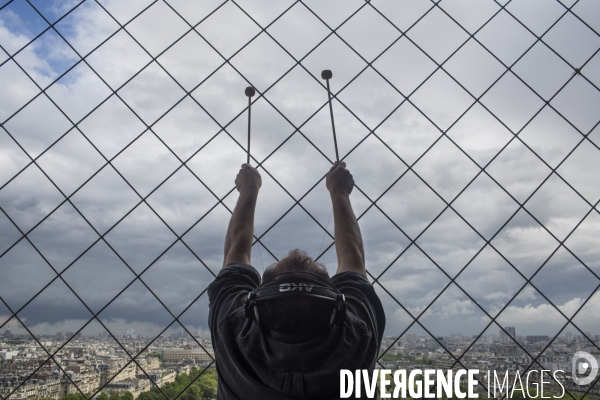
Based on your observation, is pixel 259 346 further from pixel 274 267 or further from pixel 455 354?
pixel 455 354

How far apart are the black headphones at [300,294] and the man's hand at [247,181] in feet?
3.70

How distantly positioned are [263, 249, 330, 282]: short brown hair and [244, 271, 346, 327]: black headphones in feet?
0.49

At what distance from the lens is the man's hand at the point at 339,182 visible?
7.80ft

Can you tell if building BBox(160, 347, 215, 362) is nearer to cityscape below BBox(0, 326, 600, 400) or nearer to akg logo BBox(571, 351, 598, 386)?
cityscape below BBox(0, 326, 600, 400)

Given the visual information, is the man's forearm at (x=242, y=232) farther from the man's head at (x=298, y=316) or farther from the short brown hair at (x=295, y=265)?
the man's head at (x=298, y=316)

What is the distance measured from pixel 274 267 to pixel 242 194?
2.97 ft

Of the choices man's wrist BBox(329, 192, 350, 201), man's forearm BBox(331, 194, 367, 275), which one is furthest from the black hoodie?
man's wrist BBox(329, 192, 350, 201)

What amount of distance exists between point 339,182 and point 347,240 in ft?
1.60

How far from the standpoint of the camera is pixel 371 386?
1465mm

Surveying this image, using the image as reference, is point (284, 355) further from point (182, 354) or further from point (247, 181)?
point (182, 354)

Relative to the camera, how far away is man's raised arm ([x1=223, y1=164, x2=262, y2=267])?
1.97 meters

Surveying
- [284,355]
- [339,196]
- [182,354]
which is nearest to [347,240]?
[339,196]

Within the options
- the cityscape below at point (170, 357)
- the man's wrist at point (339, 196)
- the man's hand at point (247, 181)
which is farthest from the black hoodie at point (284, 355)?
the cityscape below at point (170, 357)

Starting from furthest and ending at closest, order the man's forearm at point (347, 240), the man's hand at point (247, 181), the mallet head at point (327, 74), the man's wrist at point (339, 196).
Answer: the mallet head at point (327, 74) < the man's hand at point (247, 181) < the man's wrist at point (339, 196) < the man's forearm at point (347, 240)
